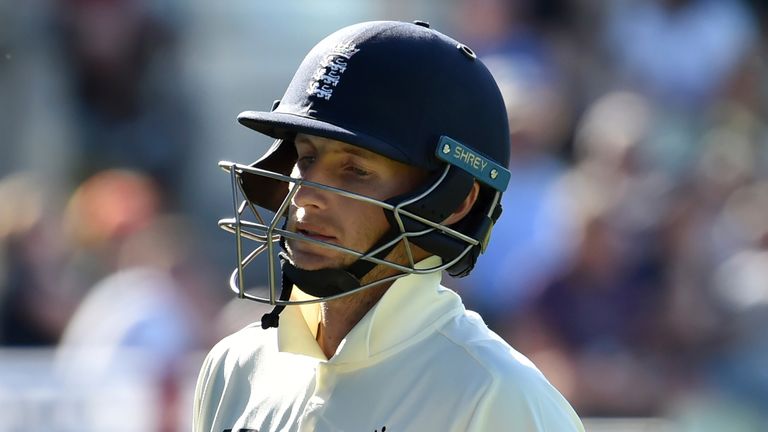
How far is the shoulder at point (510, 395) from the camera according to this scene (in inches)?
107

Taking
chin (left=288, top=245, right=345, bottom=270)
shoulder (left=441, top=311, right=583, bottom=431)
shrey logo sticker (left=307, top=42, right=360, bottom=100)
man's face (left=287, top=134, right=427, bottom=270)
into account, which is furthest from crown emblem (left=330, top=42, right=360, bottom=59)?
shoulder (left=441, top=311, right=583, bottom=431)

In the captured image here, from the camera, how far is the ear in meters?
3.05

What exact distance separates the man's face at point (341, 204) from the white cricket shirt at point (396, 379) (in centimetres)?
14

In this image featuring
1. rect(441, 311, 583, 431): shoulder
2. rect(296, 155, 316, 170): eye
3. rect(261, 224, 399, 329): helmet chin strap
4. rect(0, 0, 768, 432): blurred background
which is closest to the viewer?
rect(441, 311, 583, 431): shoulder

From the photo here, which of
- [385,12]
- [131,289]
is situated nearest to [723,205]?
[385,12]

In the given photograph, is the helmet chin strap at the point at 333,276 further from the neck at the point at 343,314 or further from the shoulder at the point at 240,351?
the shoulder at the point at 240,351

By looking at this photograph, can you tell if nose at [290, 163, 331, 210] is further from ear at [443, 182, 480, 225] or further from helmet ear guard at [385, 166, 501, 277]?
ear at [443, 182, 480, 225]

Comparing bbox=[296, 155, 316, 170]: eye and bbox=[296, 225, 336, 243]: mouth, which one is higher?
bbox=[296, 155, 316, 170]: eye

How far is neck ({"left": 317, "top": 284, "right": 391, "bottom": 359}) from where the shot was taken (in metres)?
3.02

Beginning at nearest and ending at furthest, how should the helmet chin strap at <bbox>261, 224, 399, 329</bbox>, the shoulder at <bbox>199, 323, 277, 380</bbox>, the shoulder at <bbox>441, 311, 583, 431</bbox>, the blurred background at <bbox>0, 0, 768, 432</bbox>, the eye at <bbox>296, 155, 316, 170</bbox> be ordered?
the shoulder at <bbox>441, 311, 583, 431</bbox>, the helmet chin strap at <bbox>261, 224, 399, 329</bbox>, the eye at <bbox>296, 155, 316, 170</bbox>, the shoulder at <bbox>199, 323, 277, 380</bbox>, the blurred background at <bbox>0, 0, 768, 432</bbox>

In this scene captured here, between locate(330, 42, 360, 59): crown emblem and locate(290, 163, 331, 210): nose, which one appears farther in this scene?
locate(330, 42, 360, 59): crown emblem

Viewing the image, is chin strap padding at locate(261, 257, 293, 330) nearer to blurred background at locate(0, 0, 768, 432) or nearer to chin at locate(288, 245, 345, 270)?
chin at locate(288, 245, 345, 270)

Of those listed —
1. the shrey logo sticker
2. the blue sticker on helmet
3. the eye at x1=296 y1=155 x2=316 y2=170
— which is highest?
the shrey logo sticker

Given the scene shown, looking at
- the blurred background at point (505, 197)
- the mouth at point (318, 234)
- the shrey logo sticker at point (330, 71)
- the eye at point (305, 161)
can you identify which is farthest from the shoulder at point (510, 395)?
the blurred background at point (505, 197)
